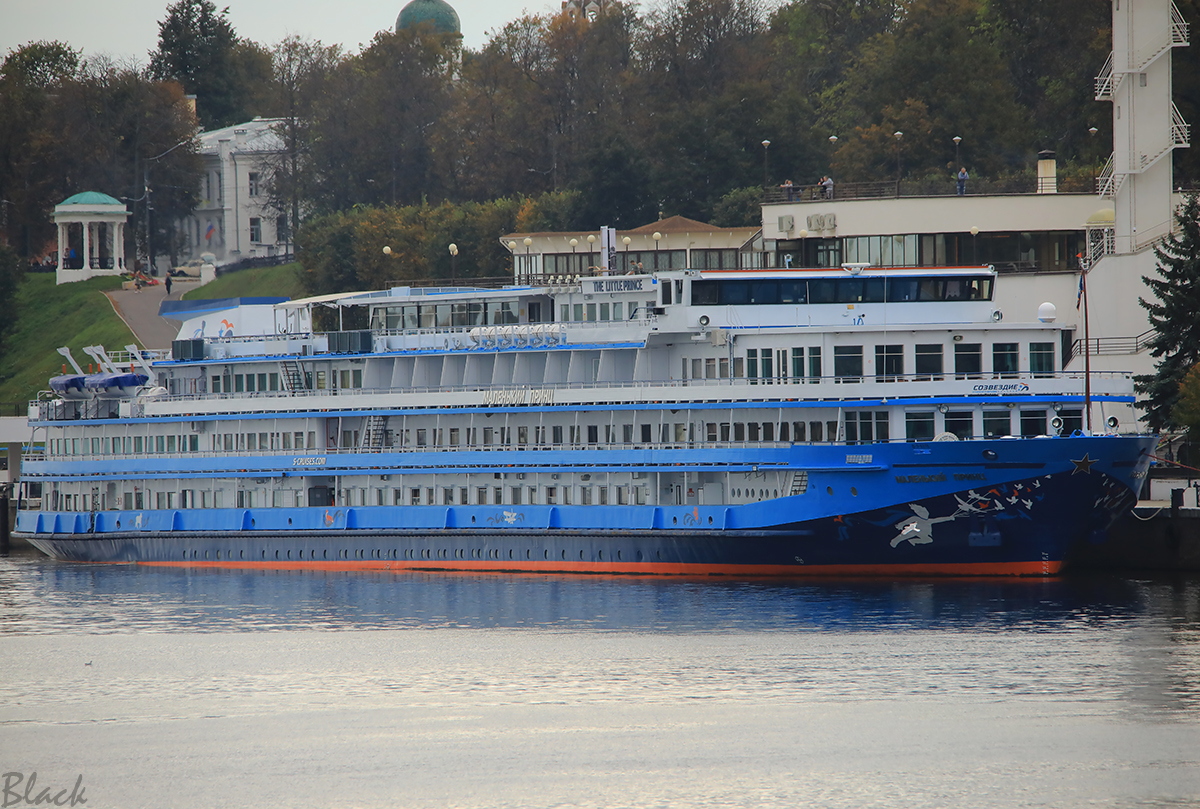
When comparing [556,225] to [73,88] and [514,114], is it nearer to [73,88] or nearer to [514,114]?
[514,114]

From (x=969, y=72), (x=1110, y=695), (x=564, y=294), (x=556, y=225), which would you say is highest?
(x=969, y=72)

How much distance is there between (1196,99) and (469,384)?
3947cm

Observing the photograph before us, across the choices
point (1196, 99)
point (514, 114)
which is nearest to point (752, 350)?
point (1196, 99)

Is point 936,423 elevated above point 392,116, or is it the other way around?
point 392,116

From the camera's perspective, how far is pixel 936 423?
159 ft

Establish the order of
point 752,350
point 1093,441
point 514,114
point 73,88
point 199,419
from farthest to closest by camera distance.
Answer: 1. point 73,88
2. point 514,114
3. point 199,419
4. point 752,350
5. point 1093,441

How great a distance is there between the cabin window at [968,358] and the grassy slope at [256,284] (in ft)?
211

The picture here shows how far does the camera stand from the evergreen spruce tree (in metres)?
56.5

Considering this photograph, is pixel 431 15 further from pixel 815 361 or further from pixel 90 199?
pixel 815 361

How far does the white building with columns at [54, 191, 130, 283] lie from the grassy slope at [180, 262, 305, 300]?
25.1ft

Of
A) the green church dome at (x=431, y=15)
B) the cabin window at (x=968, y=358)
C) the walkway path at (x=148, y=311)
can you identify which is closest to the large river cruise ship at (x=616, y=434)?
the cabin window at (x=968, y=358)

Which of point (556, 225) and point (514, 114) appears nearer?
point (556, 225)

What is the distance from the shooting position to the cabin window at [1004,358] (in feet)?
163

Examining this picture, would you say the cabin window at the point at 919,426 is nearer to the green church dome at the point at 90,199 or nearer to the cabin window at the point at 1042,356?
the cabin window at the point at 1042,356
